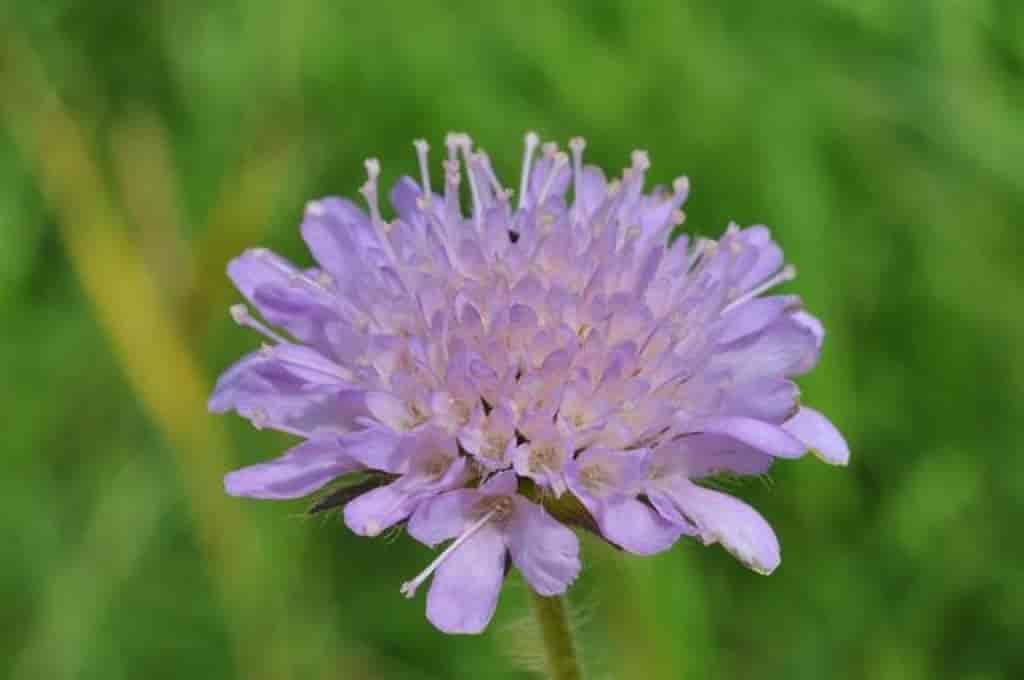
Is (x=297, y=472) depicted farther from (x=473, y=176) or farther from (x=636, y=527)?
(x=473, y=176)

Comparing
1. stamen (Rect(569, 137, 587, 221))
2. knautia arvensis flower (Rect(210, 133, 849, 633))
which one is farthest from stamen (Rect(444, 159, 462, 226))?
stamen (Rect(569, 137, 587, 221))

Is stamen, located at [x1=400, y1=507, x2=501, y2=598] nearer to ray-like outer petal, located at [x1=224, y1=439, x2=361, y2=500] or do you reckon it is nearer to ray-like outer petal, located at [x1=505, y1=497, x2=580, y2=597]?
ray-like outer petal, located at [x1=505, y1=497, x2=580, y2=597]

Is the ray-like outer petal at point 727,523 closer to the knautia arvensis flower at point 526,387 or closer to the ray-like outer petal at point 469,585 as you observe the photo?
the knautia arvensis flower at point 526,387

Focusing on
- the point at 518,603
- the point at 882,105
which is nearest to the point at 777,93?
the point at 882,105

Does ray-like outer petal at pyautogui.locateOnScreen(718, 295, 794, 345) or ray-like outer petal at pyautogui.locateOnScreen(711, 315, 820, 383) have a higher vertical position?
ray-like outer petal at pyautogui.locateOnScreen(718, 295, 794, 345)

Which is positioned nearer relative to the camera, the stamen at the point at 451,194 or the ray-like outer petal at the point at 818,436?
the ray-like outer petal at the point at 818,436

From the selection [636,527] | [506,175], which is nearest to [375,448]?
[636,527]


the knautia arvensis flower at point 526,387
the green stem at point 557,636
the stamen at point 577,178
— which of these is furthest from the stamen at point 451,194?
the green stem at point 557,636
